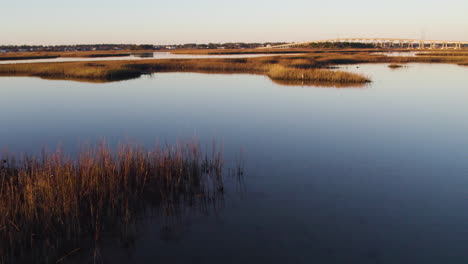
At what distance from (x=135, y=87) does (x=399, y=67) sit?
2832 cm

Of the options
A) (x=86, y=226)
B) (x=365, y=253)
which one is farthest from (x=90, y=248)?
(x=365, y=253)

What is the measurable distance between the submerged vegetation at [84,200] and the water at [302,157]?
51 cm

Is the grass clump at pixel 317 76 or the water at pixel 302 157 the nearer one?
the water at pixel 302 157

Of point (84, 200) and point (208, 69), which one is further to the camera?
point (208, 69)

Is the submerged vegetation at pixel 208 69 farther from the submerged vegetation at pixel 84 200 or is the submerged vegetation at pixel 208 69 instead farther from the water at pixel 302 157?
the submerged vegetation at pixel 84 200

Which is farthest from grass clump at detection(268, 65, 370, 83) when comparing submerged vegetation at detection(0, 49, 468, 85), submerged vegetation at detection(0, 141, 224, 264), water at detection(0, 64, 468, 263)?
submerged vegetation at detection(0, 141, 224, 264)

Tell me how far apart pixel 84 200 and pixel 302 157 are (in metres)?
6.33

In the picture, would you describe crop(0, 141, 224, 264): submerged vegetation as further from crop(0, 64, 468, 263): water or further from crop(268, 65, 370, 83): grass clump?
crop(268, 65, 370, 83): grass clump

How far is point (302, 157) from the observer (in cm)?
1030

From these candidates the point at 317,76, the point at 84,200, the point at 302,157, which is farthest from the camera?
the point at 317,76

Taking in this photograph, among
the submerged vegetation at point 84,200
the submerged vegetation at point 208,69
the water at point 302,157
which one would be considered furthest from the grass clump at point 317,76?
the submerged vegetation at point 84,200

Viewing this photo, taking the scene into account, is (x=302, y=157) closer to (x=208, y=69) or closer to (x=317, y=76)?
(x=317, y=76)

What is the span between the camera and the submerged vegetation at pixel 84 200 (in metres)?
5.15

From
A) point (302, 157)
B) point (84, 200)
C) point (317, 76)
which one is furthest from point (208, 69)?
point (84, 200)
